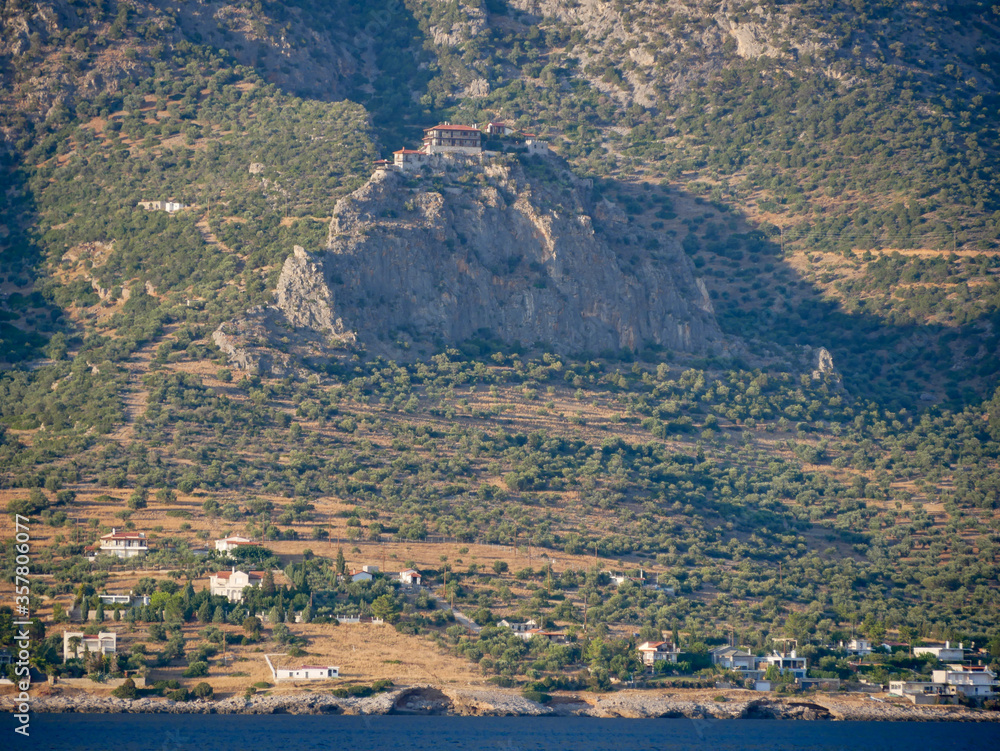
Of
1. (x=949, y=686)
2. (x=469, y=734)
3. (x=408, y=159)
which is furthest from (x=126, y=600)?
(x=408, y=159)

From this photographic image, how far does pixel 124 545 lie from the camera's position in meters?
90.6

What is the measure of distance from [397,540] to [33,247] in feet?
151

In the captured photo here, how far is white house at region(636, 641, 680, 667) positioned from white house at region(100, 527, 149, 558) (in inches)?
1095

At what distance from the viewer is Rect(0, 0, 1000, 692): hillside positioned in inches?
3888

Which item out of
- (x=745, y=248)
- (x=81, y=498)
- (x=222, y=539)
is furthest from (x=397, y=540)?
(x=745, y=248)

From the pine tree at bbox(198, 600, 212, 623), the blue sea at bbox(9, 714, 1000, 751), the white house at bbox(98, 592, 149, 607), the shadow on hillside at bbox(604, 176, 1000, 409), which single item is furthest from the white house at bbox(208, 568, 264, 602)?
the shadow on hillside at bbox(604, 176, 1000, 409)

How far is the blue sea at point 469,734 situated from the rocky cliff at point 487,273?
120 ft

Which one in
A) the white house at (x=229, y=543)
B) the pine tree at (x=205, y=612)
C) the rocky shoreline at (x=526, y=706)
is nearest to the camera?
the rocky shoreline at (x=526, y=706)

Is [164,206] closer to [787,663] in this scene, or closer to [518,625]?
[518,625]

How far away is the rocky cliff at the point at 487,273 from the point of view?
11394cm

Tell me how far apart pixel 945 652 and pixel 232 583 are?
40.3 m

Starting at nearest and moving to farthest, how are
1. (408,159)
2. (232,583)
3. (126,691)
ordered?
(126,691)
(232,583)
(408,159)

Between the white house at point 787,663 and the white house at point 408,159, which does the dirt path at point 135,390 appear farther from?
the white house at point 787,663

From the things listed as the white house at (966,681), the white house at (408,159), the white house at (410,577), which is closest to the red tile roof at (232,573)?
the white house at (410,577)
